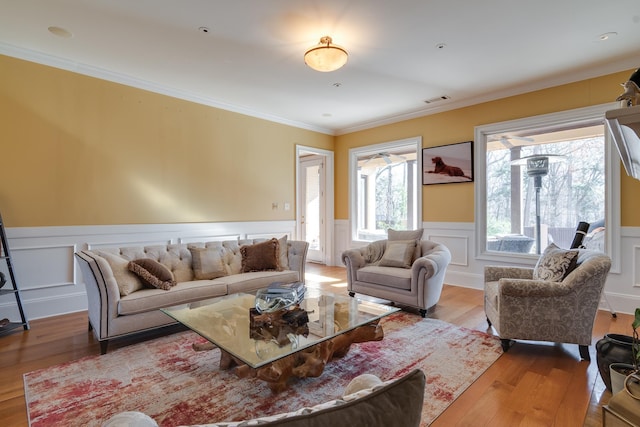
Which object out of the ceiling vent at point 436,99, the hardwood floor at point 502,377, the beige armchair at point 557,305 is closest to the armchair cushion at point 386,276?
the hardwood floor at point 502,377

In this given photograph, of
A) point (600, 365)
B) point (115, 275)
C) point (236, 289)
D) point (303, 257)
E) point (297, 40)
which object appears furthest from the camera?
point (303, 257)

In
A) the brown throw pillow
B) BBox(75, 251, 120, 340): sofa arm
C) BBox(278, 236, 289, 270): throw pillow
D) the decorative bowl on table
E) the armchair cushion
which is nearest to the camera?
the decorative bowl on table

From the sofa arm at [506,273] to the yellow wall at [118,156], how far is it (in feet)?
11.9

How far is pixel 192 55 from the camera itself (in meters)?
3.39

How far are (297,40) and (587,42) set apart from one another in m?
2.91

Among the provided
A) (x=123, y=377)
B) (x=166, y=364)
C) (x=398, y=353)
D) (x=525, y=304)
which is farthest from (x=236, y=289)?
(x=525, y=304)

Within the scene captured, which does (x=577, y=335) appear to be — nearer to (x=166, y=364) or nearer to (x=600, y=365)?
(x=600, y=365)

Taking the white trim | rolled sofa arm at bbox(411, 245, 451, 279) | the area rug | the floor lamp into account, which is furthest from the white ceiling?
the area rug

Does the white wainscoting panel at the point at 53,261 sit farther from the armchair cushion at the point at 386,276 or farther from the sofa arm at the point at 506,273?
the sofa arm at the point at 506,273

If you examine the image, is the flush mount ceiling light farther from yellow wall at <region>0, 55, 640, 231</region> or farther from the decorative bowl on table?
yellow wall at <region>0, 55, 640, 231</region>

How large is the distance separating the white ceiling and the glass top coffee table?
8.09 ft

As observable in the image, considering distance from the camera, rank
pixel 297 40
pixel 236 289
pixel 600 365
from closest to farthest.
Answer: pixel 600 365, pixel 297 40, pixel 236 289

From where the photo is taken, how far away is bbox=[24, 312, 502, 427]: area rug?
6.00ft

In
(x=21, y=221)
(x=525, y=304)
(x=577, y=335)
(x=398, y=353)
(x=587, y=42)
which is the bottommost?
(x=398, y=353)
